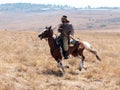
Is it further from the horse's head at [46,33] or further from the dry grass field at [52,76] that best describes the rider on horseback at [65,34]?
the dry grass field at [52,76]

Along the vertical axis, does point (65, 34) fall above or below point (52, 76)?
above

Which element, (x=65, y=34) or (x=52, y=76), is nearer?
(x=52, y=76)

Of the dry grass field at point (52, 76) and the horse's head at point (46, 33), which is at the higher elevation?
the horse's head at point (46, 33)

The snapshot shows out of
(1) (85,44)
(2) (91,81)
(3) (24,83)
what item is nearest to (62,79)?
(2) (91,81)

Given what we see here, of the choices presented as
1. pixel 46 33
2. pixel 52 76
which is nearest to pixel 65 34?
pixel 46 33

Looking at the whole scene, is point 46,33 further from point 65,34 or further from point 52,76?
point 52,76

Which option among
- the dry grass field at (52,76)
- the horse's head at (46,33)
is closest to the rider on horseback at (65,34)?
the horse's head at (46,33)

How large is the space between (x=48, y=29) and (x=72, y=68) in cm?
241

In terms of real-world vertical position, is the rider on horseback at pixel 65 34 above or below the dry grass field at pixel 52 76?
above

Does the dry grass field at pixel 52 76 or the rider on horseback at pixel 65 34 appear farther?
the rider on horseback at pixel 65 34

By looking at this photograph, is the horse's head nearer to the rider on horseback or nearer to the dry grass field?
the rider on horseback

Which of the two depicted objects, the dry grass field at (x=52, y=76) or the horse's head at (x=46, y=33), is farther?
the horse's head at (x=46, y=33)

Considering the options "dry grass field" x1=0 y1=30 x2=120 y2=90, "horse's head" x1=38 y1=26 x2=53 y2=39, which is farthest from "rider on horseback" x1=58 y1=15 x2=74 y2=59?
"dry grass field" x1=0 y1=30 x2=120 y2=90

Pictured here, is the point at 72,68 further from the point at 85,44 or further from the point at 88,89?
the point at 88,89
